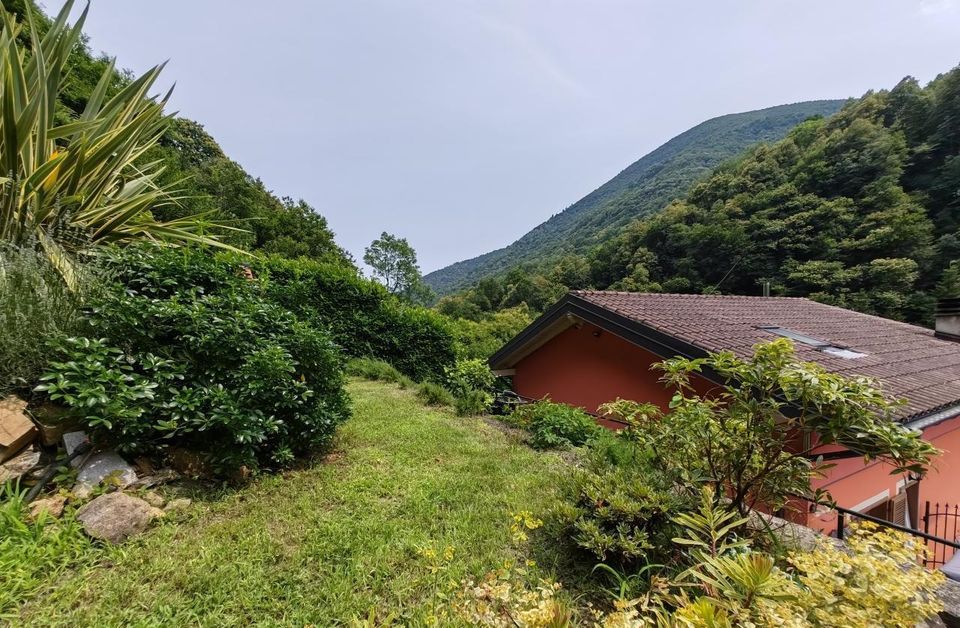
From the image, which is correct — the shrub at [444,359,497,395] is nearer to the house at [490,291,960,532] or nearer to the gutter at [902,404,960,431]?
the house at [490,291,960,532]

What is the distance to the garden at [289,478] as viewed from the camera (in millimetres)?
1499

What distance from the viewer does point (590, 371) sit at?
225 inches

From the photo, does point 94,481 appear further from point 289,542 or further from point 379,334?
point 379,334

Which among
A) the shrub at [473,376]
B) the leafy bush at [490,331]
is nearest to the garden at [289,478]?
the shrub at [473,376]

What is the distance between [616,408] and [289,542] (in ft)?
7.46

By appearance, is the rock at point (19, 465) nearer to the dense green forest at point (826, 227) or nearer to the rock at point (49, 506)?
the rock at point (49, 506)

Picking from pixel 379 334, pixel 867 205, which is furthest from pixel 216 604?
pixel 867 205

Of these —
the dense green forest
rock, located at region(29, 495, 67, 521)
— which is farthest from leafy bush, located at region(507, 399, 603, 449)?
the dense green forest

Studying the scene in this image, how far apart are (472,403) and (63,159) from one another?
4671mm

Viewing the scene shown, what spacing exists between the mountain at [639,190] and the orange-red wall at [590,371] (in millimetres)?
35766

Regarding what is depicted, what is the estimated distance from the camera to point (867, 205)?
2214cm

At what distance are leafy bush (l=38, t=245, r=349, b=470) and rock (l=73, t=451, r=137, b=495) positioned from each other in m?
0.09

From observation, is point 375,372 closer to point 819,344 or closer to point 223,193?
point 819,344

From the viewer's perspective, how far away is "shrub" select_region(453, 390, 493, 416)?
5.01 meters
